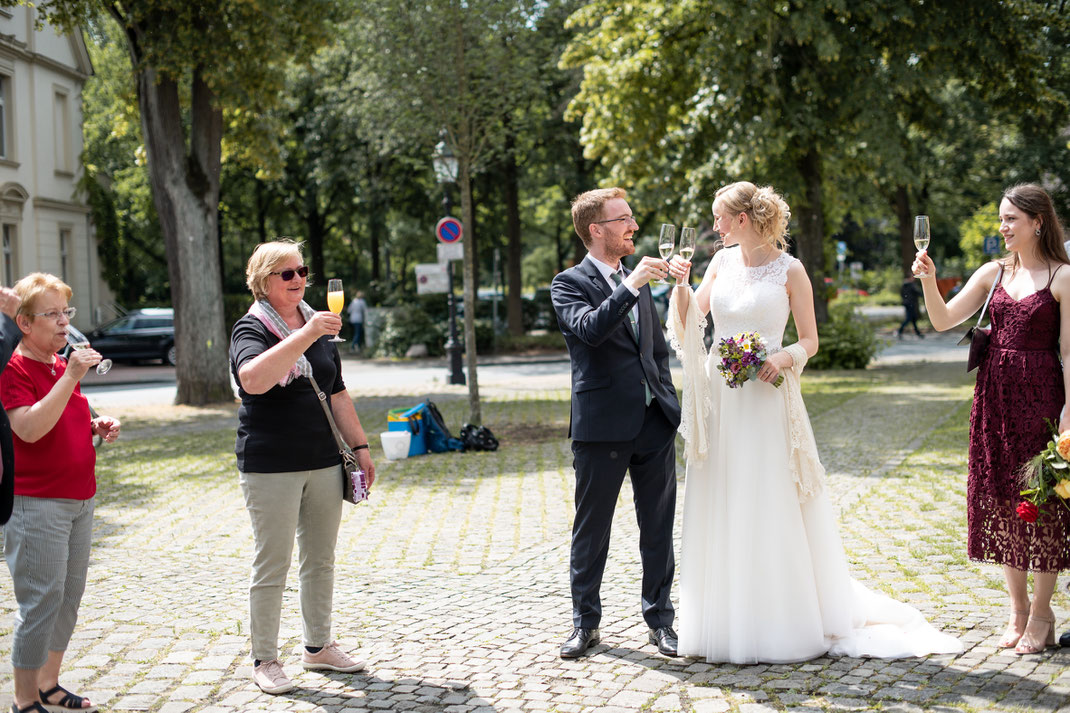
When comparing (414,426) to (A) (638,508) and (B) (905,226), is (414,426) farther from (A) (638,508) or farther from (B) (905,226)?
(B) (905,226)

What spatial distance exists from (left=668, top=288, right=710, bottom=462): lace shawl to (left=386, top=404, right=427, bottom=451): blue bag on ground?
7020 mm

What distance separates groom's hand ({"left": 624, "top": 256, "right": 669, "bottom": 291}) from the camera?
4.44 m

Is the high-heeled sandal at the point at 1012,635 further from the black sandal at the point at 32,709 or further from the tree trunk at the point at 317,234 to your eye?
the tree trunk at the point at 317,234

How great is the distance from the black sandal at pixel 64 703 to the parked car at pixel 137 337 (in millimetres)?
28202

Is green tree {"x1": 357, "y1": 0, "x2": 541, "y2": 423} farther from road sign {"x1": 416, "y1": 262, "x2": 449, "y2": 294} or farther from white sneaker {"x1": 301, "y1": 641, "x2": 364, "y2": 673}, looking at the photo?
white sneaker {"x1": 301, "y1": 641, "x2": 364, "y2": 673}

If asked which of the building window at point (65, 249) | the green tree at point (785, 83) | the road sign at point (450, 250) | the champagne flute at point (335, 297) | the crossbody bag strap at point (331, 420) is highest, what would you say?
the green tree at point (785, 83)

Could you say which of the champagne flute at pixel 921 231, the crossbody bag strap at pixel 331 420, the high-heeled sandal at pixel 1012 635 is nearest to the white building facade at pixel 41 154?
the crossbody bag strap at pixel 331 420

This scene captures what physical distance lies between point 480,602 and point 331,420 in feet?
6.30

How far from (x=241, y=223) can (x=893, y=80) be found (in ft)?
103

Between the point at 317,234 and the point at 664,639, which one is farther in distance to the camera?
the point at 317,234

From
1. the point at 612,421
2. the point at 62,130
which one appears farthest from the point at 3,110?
the point at 612,421

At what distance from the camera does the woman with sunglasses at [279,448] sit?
4434mm

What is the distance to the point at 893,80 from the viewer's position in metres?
18.4

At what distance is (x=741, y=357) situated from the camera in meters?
4.72
